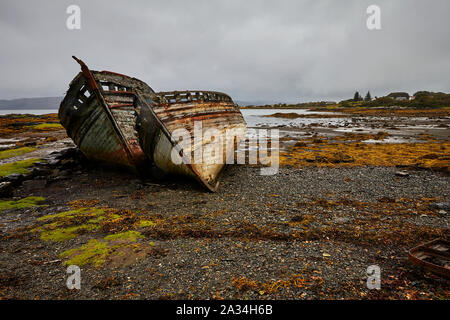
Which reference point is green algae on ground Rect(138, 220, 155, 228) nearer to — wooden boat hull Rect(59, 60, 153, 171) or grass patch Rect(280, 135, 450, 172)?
wooden boat hull Rect(59, 60, 153, 171)

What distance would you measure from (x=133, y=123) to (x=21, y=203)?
5.97 meters

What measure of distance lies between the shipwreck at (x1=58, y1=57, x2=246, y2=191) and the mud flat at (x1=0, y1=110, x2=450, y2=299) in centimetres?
122

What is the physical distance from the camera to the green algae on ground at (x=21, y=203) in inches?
356

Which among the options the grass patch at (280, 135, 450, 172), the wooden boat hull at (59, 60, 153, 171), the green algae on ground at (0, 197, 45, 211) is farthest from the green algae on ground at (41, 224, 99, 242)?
the grass patch at (280, 135, 450, 172)

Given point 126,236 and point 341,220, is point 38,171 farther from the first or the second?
point 341,220

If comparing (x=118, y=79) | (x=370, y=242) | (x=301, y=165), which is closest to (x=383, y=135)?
(x=301, y=165)

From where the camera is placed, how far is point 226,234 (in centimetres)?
668

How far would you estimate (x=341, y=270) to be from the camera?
4941 millimetres

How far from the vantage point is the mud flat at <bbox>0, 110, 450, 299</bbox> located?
4609 millimetres

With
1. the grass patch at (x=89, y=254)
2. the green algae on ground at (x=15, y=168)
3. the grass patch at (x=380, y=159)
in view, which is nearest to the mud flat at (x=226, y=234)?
the grass patch at (x=89, y=254)

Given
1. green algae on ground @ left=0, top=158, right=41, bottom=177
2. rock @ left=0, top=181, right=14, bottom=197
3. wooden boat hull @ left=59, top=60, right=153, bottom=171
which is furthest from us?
green algae on ground @ left=0, top=158, right=41, bottom=177
